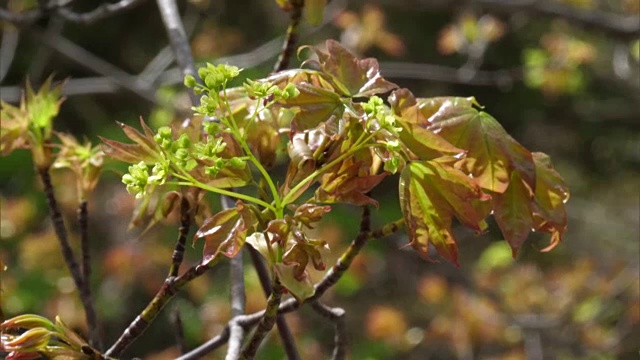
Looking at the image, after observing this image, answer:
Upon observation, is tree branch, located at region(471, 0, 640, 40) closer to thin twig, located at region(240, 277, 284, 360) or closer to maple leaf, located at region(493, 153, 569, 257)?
maple leaf, located at region(493, 153, 569, 257)

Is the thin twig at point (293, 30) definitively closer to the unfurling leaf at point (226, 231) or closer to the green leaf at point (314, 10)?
the green leaf at point (314, 10)

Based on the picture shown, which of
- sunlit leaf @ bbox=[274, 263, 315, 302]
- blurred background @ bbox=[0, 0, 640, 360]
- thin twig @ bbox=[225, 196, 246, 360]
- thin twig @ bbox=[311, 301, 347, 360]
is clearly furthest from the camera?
blurred background @ bbox=[0, 0, 640, 360]

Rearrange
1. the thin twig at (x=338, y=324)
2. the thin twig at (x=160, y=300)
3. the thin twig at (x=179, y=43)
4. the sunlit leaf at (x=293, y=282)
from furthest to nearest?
the thin twig at (x=179, y=43) → the thin twig at (x=338, y=324) → the thin twig at (x=160, y=300) → the sunlit leaf at (x=293, y=282)

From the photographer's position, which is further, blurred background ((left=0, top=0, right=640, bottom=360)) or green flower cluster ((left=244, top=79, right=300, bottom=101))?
blurred background ((left=0, top=0, right=640, bottom=360))

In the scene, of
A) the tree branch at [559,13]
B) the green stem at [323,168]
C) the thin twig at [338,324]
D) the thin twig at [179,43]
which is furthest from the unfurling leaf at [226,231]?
the tree branch at [559,13]

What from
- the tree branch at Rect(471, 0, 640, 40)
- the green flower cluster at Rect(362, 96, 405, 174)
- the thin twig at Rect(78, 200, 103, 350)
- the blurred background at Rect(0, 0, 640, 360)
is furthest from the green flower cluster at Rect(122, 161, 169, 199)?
the tree branch at Rect(471, 0, 640, 40)

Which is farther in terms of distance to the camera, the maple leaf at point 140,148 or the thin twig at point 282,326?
the thin twig at point 282,326

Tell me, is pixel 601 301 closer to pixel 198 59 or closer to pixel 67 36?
pixel 198 59
